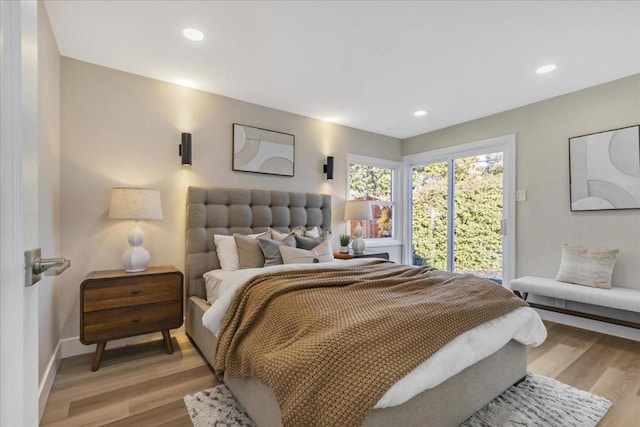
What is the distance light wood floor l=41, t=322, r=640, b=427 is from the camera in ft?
5.81

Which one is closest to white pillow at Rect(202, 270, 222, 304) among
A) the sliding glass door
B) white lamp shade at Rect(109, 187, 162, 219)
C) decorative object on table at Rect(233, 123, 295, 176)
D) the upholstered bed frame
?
the upholstered bed frame

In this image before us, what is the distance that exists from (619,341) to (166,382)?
3.84m

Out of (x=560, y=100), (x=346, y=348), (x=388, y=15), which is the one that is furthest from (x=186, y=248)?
(x=560, y=100)

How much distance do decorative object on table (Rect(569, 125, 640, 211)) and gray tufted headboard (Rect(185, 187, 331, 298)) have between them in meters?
2.87

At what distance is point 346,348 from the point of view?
125 centimetres

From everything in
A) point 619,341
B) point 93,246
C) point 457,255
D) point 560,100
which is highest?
point 560,100

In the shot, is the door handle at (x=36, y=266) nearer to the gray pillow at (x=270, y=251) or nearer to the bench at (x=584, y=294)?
the gray pillow at (x=270, y=251)

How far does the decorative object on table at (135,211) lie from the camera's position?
97.3 inches

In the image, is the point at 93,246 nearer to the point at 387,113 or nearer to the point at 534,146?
the point at 387,113

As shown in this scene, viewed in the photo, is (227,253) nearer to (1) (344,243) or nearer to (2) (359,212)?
(1) (344,243)

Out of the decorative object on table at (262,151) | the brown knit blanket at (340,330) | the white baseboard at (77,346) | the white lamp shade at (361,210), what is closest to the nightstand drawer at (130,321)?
the white baseboard at (77,346)

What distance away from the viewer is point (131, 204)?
248cm

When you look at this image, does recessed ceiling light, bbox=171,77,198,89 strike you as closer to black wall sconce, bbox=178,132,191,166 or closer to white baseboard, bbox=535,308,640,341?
black wall sconce, bbox=178,132,191,166

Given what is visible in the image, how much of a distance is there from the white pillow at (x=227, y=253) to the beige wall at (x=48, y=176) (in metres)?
→ 1.23
